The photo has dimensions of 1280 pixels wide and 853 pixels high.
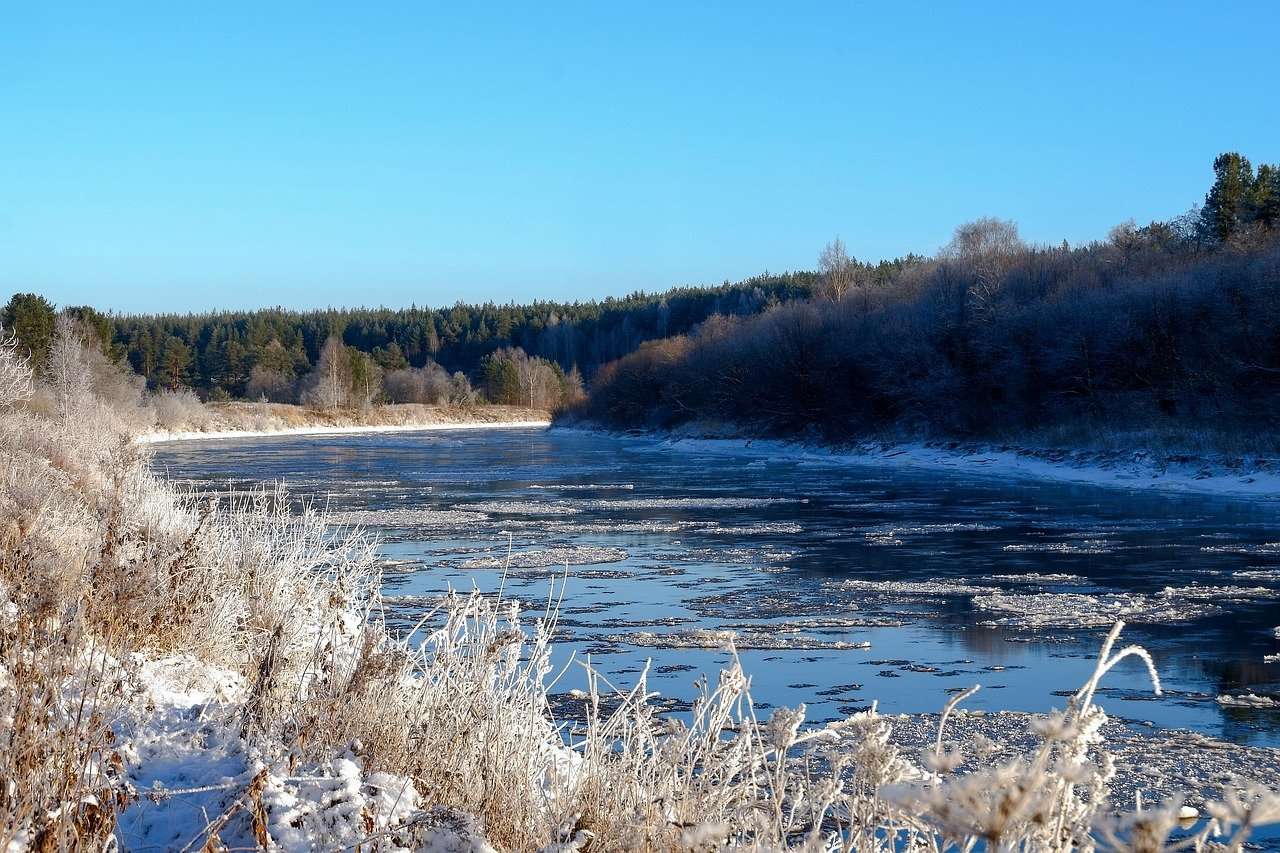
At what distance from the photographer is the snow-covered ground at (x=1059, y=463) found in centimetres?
2894

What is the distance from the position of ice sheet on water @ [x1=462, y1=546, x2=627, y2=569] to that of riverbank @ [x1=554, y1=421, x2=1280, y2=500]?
16.5 metres

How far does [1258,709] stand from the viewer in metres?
8.66

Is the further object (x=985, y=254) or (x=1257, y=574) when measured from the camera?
(x=985, y=254)

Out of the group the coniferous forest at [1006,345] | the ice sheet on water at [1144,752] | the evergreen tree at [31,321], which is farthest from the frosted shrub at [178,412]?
the ice sheet on water at [1144,752]

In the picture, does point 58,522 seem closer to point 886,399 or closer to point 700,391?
point 886,399

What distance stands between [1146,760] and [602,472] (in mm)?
30678

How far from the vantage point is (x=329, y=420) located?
94.3 metres

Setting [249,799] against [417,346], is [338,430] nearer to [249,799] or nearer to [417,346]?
[417,346]

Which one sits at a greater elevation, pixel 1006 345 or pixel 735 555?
pixel 1006 345

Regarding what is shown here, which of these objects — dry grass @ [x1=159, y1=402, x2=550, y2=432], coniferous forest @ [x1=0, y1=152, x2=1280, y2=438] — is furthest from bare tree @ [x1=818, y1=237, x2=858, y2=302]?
dry grass @ [x1=159, y1=402, x2=550, y2=432]

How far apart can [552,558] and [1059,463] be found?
23.4 meters

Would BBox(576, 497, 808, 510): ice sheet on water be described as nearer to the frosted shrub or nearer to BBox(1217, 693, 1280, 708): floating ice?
BBox(1217, 693, 1280, 708): floating ice

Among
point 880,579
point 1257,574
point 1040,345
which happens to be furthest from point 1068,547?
point 1040,345

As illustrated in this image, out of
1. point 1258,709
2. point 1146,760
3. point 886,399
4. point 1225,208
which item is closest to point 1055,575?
point 1258,709
